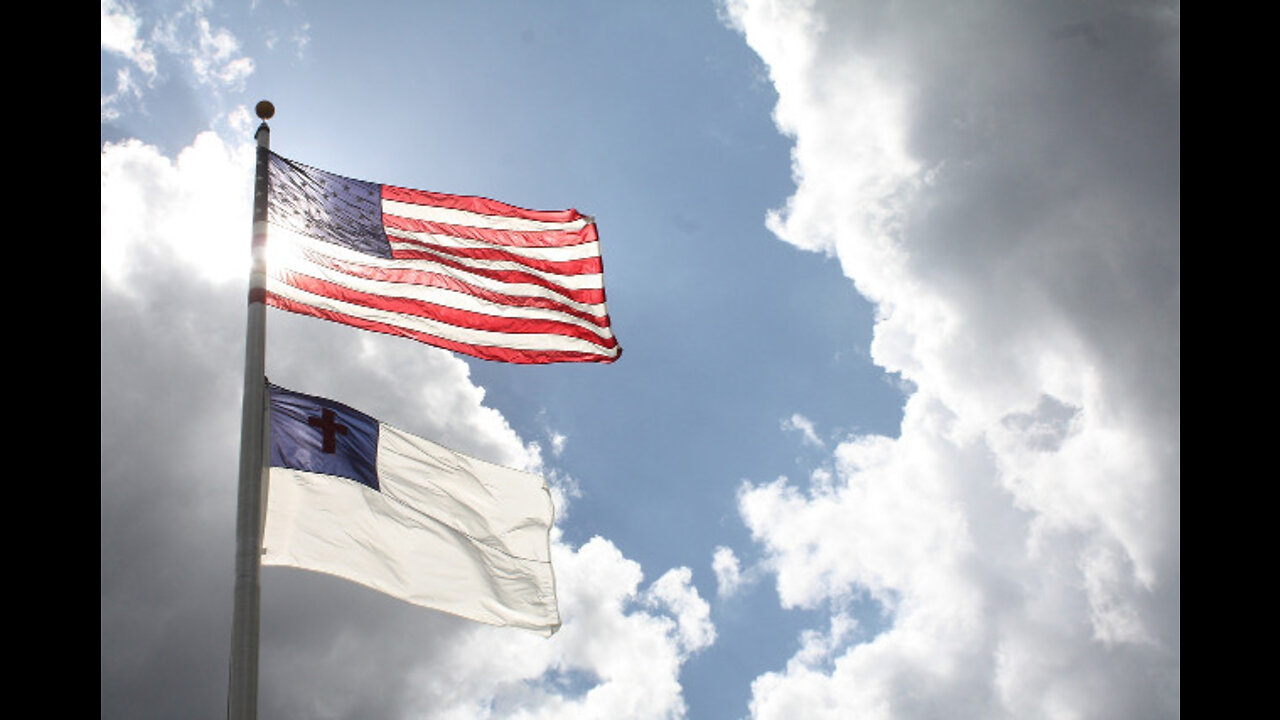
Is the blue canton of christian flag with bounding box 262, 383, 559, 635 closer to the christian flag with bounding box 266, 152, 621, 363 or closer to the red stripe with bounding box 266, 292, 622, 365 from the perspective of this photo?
the red stripe with bounding box 266, 292, 622, 365

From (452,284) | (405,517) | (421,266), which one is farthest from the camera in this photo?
(452,284)

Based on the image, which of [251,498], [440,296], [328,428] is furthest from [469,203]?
[251,498]

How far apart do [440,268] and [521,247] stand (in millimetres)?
1507

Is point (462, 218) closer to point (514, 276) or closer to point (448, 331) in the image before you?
point (514, 276)

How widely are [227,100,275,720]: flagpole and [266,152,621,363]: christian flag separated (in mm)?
628

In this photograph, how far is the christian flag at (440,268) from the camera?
16.1 meters

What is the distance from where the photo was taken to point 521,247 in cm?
1845

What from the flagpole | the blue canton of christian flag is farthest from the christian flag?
the blue canton of christian flag

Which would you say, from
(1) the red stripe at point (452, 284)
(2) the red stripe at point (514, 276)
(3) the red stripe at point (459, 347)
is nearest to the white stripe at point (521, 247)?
(2) the red stripe at point (514, 276)

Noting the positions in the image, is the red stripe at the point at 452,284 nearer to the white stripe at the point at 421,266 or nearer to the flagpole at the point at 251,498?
the white stripe at the point at 421,266

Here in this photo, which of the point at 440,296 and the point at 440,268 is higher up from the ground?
the point at 440,268

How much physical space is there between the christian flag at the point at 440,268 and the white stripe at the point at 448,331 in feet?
0.05
